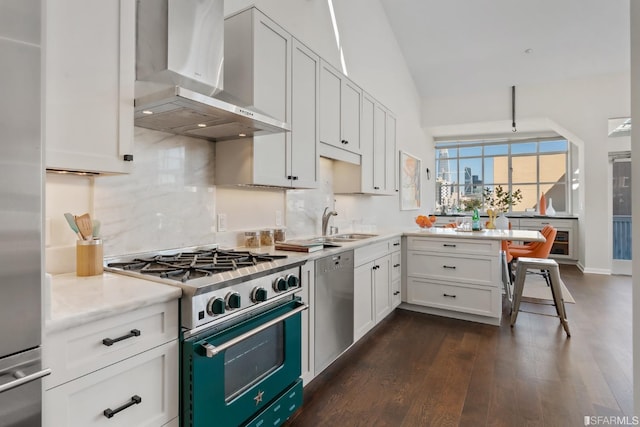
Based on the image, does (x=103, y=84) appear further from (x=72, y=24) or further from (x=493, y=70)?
(x=493, y=70)

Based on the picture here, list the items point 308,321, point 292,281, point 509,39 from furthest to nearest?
1. point 509,39
2. point 308,321
3. point 292,281

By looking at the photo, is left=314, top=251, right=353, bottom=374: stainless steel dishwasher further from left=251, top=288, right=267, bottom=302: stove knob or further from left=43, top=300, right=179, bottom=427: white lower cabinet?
left=43, top=300, right=179, bottom=427: white lower cabinet

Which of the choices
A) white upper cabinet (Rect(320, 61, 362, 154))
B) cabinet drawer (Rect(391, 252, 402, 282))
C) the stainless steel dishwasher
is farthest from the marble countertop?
cabinet drawer (Rect(391, 252, 402, 282))

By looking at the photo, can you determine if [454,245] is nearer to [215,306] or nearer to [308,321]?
[308,321]

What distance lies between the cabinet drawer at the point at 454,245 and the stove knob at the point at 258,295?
2.52 meters

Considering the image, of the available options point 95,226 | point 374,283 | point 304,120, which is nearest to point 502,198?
point 374,283

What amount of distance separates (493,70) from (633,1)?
5.21 m

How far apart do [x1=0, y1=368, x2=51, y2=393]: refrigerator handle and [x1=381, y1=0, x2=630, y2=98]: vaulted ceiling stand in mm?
5648

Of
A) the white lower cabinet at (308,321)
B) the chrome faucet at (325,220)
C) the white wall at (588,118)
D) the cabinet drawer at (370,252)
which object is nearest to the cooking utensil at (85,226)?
the white lower cabinet at (308,321)

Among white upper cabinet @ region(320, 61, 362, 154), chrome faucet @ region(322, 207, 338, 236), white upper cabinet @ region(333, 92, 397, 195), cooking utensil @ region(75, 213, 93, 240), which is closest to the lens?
cooking utensil @ region(75, 213, 93, 240)

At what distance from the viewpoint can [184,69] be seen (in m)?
1.77

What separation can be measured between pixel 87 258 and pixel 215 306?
0.64 meters

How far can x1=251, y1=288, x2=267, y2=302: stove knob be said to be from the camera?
1.63 metres

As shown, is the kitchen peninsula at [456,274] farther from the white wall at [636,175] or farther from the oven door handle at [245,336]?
the oven door handle at [245,336]
